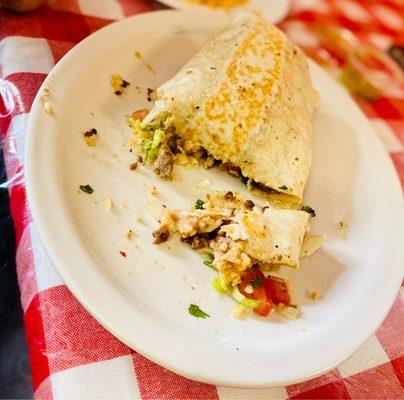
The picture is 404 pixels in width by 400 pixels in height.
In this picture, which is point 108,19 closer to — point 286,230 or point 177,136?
point 177,136

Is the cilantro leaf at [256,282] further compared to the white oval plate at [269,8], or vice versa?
the white oval plate at [269,8]

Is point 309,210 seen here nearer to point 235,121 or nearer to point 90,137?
point 235,121

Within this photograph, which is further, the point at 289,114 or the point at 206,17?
the point at 206,17

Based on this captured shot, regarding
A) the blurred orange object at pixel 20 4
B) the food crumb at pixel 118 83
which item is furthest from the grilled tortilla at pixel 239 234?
the blurred orange object at pixel 20 4

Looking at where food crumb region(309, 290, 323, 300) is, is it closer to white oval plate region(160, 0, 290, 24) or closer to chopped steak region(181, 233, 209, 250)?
chopped steak region(181, 233, 209, 250)

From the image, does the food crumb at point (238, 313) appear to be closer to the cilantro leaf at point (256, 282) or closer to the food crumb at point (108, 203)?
the cilantro leaf at point (256, 282)

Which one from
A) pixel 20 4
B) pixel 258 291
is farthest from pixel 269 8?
pixel 258 291

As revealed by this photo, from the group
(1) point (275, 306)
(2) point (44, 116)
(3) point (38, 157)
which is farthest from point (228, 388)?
(2) point (44, 116)
